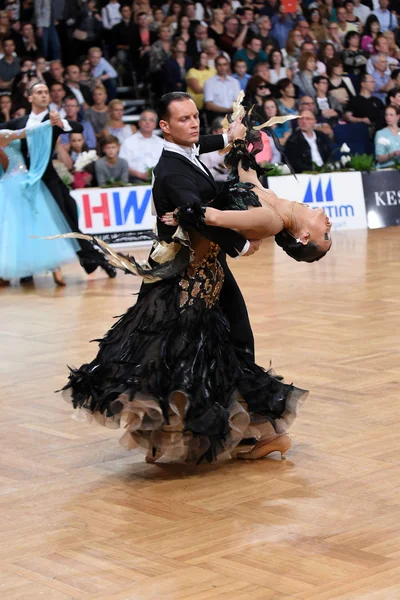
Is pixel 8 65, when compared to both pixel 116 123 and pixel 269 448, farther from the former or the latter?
pixel 269 448

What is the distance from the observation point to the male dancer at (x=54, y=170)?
9.27 m

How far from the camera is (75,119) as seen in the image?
511 inches

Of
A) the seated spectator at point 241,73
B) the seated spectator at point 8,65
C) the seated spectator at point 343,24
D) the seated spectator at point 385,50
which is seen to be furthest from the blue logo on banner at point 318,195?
the seated spectator at point 343,24

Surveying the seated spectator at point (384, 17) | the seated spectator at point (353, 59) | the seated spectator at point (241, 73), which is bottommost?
the seated spectator at point (241, 73)

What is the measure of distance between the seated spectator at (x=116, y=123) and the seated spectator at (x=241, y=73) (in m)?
2.31

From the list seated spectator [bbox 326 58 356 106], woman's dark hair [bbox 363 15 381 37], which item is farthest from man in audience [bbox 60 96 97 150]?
woman's dark hair [bbox 363 15 381 37]

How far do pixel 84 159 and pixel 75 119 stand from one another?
1.40 metres

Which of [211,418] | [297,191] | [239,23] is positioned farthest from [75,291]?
A: [239,23]

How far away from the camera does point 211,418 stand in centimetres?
434

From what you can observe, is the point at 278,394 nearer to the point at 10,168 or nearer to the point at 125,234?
the point at 10,168

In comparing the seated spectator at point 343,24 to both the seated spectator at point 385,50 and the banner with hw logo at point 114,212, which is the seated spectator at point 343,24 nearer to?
the seated spectator at point 385,50

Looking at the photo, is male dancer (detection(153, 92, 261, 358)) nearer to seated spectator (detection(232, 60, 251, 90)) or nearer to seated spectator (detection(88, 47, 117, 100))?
seated spectator (detection(88, 47, 117, 100))

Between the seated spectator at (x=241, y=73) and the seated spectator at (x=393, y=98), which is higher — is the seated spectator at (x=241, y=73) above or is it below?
above

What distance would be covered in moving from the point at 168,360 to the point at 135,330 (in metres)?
0.21
